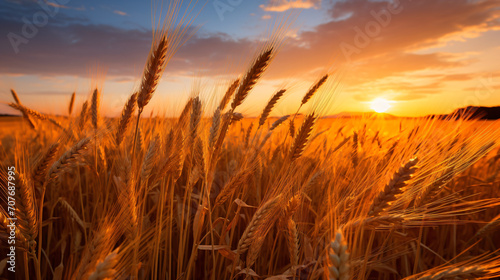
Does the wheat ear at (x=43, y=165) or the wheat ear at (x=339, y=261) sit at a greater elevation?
the wheat ear at (x=43, y=165)

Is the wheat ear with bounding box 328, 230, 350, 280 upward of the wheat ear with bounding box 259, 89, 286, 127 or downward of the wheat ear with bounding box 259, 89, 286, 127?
downward

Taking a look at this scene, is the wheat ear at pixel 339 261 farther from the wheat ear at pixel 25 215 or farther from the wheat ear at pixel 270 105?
Result: the wheat ear at pixel 270 105

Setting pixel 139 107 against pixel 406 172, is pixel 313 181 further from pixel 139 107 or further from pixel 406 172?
pixel 139 107

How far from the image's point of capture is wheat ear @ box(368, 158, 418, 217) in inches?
42.9

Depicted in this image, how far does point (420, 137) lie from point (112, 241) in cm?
170

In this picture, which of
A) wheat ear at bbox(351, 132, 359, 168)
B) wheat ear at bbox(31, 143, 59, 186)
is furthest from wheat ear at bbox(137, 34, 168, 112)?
wheat ear at bbox(351, 132, 359, 168)

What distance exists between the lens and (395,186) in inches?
43.2

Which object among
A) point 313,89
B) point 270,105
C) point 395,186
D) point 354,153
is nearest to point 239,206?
point 395,186

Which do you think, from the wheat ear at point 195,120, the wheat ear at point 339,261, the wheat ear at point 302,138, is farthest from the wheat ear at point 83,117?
the wheat ear at point 339,261

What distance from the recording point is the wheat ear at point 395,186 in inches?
42.9

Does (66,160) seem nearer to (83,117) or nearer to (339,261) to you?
(339,261)

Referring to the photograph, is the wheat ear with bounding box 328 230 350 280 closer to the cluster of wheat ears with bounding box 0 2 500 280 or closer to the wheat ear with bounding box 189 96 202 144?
the cluster of wheat ears with bounding box 0 2 500 280

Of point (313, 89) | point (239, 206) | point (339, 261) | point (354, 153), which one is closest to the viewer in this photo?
point (339, 261)

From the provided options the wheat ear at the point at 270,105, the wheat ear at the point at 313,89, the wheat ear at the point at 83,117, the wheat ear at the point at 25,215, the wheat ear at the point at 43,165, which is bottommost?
the wheat ear at the point at 25,215
